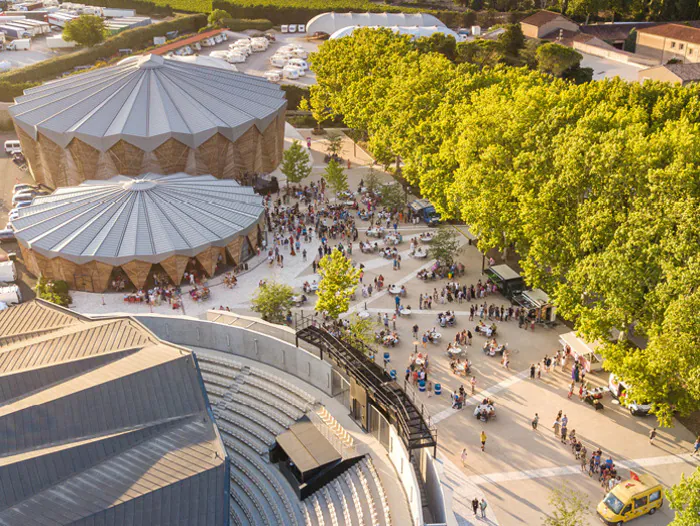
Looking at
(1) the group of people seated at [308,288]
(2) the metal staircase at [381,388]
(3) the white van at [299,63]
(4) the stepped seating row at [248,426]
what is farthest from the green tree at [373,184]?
(3) the white van at [299,63]

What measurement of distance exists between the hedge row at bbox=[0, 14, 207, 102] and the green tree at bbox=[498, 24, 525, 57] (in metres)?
A: 60.7

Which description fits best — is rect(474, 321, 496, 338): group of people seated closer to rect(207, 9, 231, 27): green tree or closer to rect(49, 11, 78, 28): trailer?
rect(207, 9, 231, 27): green tree

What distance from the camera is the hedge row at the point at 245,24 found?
133625mm

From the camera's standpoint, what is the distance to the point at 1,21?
13275cm

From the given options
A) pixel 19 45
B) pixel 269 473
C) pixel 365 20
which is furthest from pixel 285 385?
pixel 19 45

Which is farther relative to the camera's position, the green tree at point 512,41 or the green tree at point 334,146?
the green tree at point 512,41

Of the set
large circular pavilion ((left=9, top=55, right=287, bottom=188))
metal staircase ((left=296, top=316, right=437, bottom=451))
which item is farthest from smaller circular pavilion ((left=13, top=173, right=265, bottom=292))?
metal staircase ((left=296, top=316, right=437, bottom=451))

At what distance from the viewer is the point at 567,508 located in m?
30.9

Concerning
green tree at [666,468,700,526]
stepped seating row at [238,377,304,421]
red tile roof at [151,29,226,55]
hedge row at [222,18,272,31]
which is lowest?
stepped seating row at [238,377,304,421]

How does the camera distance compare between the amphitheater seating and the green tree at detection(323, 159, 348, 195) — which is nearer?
the amphitheater seating

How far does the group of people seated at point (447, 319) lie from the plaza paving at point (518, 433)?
0.41m

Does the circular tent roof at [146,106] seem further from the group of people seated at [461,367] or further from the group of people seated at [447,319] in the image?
the group of people seated at [461,367]

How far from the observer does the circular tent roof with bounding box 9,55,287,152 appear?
60312 mm

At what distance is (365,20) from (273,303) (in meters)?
94.4
